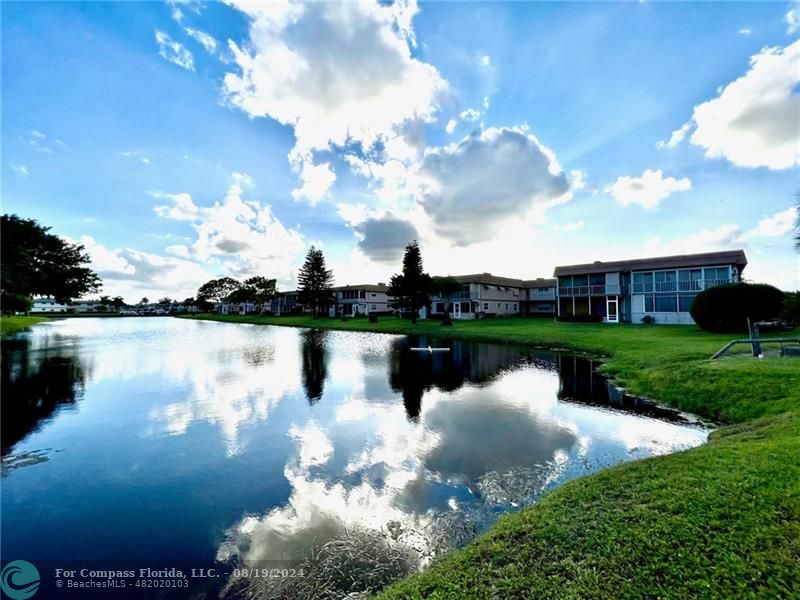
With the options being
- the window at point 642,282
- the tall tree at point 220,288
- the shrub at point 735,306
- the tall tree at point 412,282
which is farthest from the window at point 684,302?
the tall tree at point 220,288

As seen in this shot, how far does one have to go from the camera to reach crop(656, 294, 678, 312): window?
35.2 metres

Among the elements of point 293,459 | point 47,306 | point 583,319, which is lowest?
point 293,459

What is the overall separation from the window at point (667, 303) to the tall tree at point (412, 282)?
24.7m

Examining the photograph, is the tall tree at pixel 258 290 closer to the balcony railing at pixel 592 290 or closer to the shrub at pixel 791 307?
the balcony railing at pixel 592 290

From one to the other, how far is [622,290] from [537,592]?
139ft

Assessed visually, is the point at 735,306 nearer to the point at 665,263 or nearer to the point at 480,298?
the point at 665,263

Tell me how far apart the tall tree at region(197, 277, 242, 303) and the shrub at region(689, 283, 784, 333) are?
102m

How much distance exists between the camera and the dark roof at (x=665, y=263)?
32.8m

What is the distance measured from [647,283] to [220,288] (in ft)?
346

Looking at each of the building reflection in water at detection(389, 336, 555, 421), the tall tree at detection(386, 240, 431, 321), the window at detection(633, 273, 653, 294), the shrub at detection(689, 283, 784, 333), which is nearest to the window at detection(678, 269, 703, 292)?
the window at detection(633, 273, 653, 294)

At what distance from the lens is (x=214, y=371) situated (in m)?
18.0

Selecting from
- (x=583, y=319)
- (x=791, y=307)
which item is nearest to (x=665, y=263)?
(x=583, y=319)

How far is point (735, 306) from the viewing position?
24.0 meters

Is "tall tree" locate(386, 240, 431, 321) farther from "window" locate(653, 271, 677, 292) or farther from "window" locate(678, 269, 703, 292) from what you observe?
"window" locate(678, 269, 703, 292)
